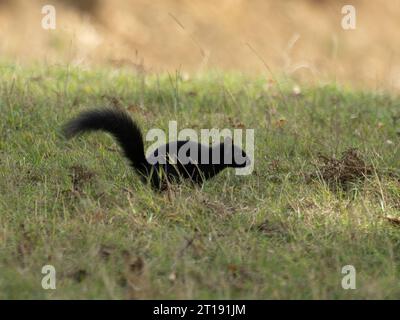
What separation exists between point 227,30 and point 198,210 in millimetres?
11615

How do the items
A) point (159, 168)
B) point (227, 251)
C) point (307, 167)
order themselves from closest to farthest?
point (227, 251), point (159, 168), point (307, 167)

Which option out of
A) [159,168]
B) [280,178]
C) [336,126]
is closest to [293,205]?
[280,178]

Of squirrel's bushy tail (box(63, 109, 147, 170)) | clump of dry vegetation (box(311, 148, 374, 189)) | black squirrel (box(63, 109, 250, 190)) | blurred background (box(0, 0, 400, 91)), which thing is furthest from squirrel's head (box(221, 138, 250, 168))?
blurred background (box(0, 0, 400, 91))

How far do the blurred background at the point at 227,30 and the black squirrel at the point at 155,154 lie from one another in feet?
27.4

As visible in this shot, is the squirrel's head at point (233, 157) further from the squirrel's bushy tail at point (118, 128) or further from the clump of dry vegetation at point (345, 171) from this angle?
the squirrel's bushy tail at point (118, 128)

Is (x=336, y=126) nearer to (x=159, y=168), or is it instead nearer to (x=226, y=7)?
(x=159, y=168)

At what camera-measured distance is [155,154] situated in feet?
16.2

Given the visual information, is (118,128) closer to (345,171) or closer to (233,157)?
(233,157)

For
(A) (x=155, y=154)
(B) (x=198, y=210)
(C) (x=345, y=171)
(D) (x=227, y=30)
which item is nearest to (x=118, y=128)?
(A) (x=155, y=154)

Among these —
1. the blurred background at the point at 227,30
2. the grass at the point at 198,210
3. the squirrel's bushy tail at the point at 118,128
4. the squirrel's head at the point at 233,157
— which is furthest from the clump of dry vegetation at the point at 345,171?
the blurred background at the point at 227,30

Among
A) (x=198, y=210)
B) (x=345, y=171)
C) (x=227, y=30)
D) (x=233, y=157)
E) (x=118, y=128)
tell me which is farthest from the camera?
(x=227, y=30)

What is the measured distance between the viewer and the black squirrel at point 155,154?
15.4ft

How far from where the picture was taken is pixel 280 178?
5.03m

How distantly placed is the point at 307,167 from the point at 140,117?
1531 millimetres
